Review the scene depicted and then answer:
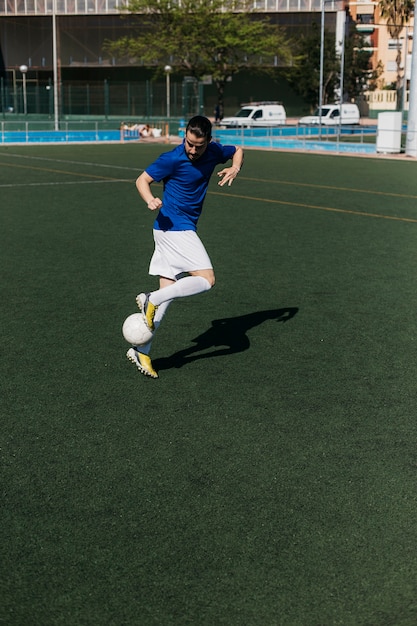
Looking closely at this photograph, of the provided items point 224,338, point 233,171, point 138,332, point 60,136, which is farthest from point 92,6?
point 138,332

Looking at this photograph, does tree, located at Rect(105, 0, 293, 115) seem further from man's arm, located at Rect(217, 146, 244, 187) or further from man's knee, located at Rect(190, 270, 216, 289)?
man's knee, located at Rect(190, 270, 216, 289)

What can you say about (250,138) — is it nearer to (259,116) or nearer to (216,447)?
(259,116)

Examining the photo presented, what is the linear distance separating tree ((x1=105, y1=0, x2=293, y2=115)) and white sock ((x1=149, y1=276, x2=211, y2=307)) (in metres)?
61.3

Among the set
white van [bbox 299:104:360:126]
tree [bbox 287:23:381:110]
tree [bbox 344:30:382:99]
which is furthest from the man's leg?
tree [bbox 344:30:382:99]

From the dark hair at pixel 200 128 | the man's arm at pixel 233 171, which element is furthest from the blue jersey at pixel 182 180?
the dark hair at pixel 200 128

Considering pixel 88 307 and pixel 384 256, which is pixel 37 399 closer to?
pixel 88 307

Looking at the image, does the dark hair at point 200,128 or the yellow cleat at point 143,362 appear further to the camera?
the yellow cleat at point 143,362

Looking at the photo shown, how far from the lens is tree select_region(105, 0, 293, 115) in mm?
65750

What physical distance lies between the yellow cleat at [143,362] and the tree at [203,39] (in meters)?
61.3

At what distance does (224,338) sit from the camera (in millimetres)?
7816

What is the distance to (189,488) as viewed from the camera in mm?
4781

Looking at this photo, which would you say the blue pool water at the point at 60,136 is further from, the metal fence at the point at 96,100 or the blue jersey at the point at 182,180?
the blue jersey at the point at 182,180

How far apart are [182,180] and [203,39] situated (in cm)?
6255

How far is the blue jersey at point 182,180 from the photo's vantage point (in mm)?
6488
